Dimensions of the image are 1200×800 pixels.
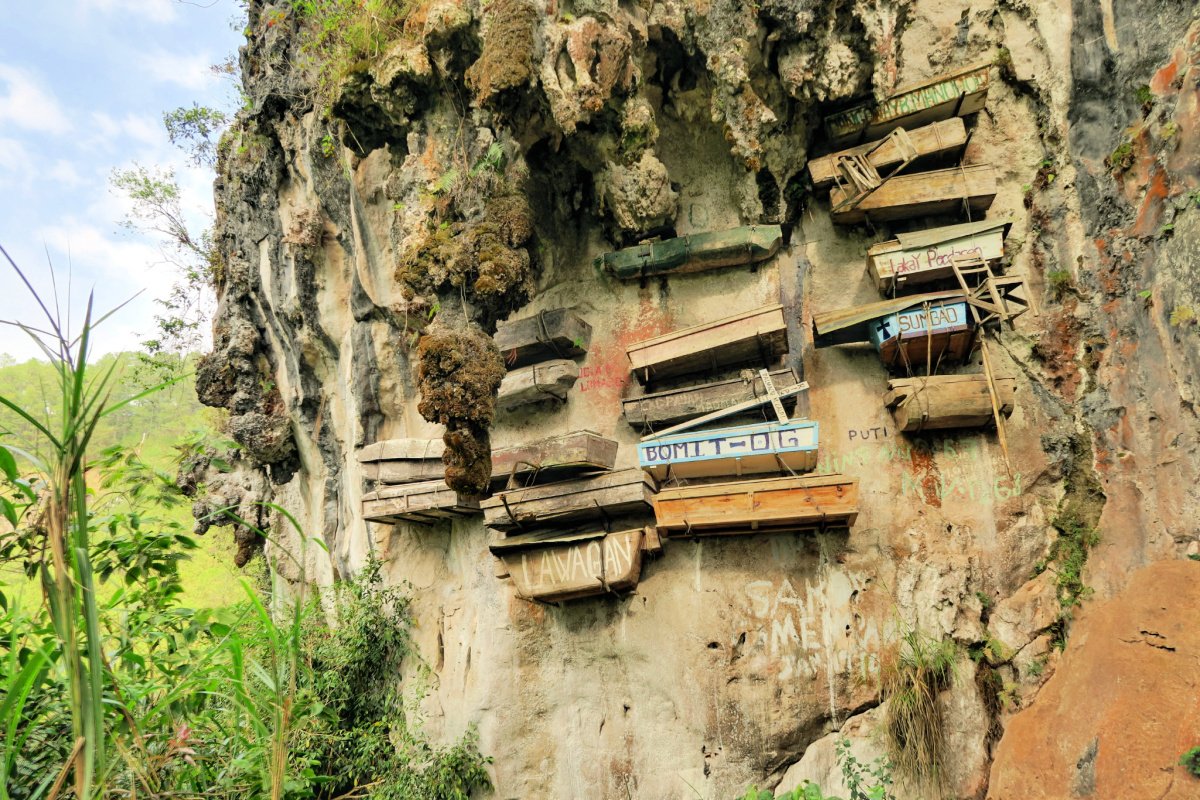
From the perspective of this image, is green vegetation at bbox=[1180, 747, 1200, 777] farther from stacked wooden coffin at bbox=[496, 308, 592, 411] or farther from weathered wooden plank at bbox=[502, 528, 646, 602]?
stacked wooden coffin at bbox=[496, 308, 592, 411]

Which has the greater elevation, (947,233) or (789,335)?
(947,233)

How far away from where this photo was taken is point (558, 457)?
7.32 meters

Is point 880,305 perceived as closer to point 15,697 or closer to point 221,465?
point 221,465

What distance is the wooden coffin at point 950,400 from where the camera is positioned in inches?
259

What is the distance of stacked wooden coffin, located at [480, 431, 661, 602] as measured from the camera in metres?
7.12

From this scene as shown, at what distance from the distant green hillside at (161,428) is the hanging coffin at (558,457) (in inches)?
107

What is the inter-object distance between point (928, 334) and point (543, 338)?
3886 mm

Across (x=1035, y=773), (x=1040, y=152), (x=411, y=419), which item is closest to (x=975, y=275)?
(x=1040, y=152)

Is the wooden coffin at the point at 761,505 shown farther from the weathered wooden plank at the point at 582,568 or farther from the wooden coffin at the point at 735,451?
the weathered wooden plank at the point at 582,568

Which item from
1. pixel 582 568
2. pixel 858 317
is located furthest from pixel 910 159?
pixel 582 568

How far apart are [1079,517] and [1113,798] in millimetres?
2310

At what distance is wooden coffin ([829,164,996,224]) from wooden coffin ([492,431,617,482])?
3518 millimetres

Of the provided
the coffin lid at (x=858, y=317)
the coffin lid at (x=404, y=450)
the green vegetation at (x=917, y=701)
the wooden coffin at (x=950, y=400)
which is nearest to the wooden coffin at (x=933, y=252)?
the coffin lid at (x=858, y=317)

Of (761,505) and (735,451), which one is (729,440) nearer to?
→ (735,451)
